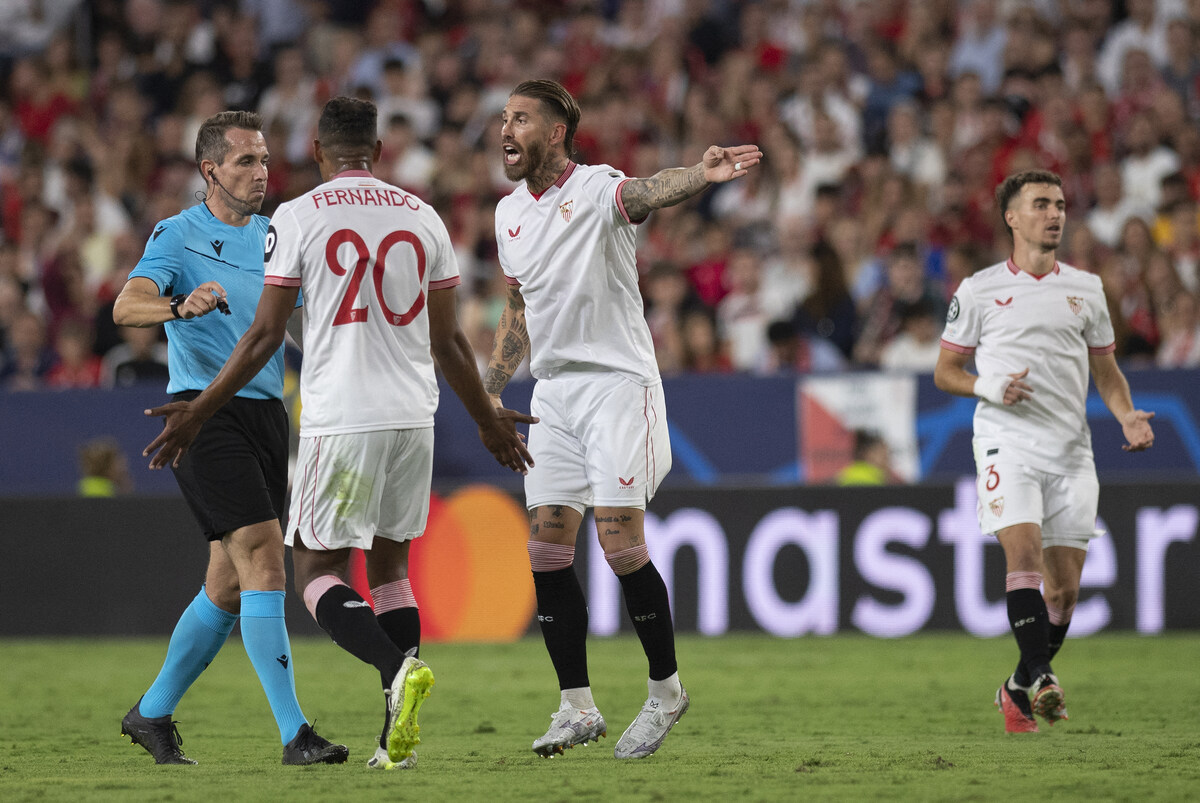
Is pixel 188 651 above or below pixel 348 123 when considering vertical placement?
below

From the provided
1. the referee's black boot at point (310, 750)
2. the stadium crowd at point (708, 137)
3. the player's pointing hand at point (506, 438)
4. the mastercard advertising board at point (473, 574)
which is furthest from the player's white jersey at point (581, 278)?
the stadium crowd at point (708, 137)

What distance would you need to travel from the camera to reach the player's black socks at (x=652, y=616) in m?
5.81

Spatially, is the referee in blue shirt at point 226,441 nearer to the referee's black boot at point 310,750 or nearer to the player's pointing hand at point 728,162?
the referee's black boot at point 310,750

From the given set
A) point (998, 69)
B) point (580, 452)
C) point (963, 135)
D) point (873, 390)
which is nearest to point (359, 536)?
point (580, 452)

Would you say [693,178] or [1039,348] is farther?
[1039,348]

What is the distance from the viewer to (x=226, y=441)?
18.2 feet

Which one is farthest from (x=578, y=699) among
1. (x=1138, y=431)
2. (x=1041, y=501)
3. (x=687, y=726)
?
(x=1138, y=431)

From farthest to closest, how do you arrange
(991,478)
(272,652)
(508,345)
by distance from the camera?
Result: (991,478) → (508,345) → (272,652)

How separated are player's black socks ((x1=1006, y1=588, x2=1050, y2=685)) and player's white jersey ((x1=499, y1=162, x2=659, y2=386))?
2.05 meters

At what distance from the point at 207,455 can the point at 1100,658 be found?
6334 mm

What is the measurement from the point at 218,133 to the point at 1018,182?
3.58 metres

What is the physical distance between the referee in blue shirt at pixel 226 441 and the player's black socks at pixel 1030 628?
9.77 ft

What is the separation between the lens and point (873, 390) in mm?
11547

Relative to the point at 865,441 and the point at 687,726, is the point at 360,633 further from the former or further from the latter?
the point at 865,441
